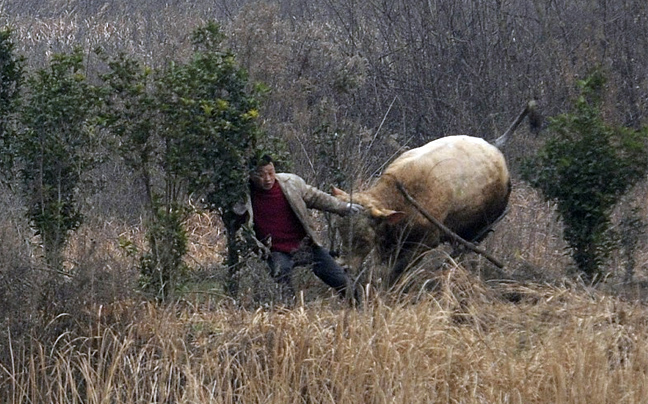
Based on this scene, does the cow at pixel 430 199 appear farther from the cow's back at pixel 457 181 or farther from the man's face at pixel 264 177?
the man's face at pixel 264 177

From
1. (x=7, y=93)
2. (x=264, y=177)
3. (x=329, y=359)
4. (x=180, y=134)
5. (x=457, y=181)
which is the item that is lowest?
(x=329, y=359)

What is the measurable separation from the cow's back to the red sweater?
1.13 m

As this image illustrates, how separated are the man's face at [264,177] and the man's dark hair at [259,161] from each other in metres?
0.03

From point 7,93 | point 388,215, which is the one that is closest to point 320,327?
point 388,215

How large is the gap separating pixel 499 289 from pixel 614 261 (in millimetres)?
1515

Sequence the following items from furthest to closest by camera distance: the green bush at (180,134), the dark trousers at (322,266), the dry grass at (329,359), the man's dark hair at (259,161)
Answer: the dark trousers at (322,266)
the man's dark hair at (259,161)
the green bush at (180,134)
the dry grass at (329,359)

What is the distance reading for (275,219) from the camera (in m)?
9.03

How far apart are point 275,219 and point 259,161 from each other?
0.57m

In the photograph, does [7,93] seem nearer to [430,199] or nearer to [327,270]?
[327,270]

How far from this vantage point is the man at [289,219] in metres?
8.91

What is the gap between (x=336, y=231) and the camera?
9.71 m

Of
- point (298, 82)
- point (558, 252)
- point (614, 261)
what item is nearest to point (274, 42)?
point (298, 82)

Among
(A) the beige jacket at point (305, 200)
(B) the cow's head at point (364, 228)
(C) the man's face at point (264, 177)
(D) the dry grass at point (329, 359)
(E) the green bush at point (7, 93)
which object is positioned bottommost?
(D) the dry grass at point (329, 359)

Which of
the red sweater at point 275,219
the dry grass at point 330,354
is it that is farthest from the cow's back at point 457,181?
the dry grass at point 330,354
